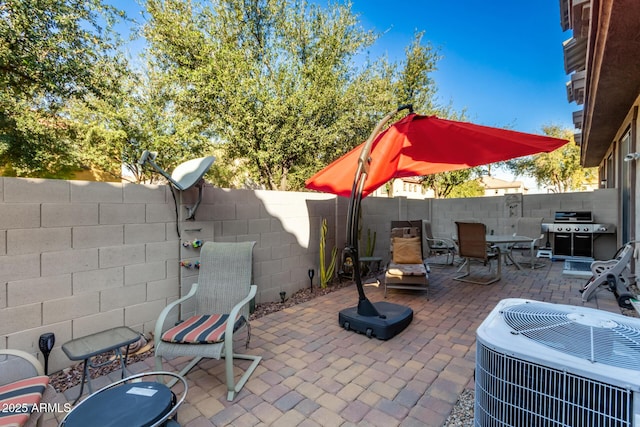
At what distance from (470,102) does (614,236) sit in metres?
7.47

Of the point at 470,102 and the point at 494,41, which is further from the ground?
the point at 494,41

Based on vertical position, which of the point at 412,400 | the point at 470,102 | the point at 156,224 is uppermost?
the point at 470,102

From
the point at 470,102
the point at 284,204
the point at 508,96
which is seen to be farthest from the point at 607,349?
the point at 508,96

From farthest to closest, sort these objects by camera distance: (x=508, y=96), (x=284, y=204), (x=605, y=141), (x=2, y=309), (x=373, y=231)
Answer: (x=508, y=96) < (x=605, y=141) < (x=373, y=231) < (x=284, y=204) < (x=2, y=309)

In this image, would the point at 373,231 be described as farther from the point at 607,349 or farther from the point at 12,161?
the point at 12,161

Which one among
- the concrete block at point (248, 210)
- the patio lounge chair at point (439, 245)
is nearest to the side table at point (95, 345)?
the concrete block at point (248, 210)

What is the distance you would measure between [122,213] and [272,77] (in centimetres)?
671

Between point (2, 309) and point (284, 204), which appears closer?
point (2, 309)

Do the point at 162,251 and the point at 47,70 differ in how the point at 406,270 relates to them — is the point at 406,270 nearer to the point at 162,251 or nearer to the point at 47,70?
the point at 162,251

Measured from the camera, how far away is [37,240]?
248cm

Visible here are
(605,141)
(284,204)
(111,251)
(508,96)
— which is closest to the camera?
(111,251)

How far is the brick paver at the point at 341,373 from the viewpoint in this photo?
2.03 meters

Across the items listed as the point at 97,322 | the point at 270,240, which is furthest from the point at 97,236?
the point at 270,240

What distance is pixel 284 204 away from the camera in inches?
184
